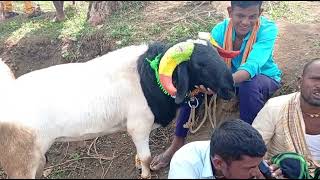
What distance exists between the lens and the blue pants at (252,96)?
169 inches

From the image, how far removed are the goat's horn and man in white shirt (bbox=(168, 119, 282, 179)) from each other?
3.18 feet

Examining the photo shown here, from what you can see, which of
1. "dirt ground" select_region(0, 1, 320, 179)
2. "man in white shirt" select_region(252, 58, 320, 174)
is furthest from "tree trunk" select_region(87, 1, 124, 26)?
"man in white shirt" select_region(252, 58, 320, 174)

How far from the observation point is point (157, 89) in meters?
3.95

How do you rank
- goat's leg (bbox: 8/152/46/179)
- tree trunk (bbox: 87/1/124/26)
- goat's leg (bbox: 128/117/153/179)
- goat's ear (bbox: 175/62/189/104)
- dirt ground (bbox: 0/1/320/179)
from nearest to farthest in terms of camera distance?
goat's leg (bbox: 8/152/46/179) < goat's ear (bbox: 175/62/189/104) < goat's leg (bbox: 128/117/153/179) < dirt ground (bbox: 0/1/320/179) < tree trunk (bbox: 87/1/124/26)

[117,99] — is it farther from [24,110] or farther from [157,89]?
[24,110]

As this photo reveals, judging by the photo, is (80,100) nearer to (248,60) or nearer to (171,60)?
(171,60)

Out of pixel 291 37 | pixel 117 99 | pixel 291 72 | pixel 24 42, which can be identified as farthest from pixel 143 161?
pixel 24 42

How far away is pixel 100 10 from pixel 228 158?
5906 millimetres

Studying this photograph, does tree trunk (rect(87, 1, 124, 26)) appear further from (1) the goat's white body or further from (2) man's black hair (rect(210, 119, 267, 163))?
(2) man's black hair (rect(210, 119, 267, 163))

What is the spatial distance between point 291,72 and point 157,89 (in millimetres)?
1945

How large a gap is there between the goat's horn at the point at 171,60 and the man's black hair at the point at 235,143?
1.03 meters

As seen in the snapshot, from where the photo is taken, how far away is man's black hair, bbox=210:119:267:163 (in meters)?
2.55

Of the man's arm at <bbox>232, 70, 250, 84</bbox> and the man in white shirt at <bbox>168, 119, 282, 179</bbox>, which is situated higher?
the man in white shirt at <bbox>168, 119, 282, 179</bbox>

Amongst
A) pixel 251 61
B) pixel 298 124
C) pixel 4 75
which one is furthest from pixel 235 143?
pixel 4 75
